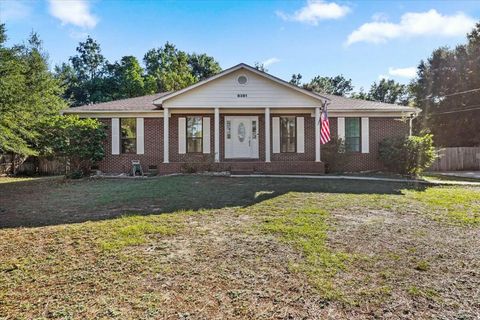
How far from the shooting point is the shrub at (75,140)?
41.6 feet

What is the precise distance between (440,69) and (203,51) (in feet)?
96.4

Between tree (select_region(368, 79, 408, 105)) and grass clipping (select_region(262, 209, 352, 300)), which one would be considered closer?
grass clipping (select_region(262, 209, 352, 300))

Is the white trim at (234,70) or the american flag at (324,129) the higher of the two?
the white trim at (234,70)

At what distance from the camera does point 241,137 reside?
15.8 metres

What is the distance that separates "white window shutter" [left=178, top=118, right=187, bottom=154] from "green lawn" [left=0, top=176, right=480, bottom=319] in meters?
7.83

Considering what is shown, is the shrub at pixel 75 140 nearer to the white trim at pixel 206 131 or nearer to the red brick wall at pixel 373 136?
the white trim at pixel 206 131

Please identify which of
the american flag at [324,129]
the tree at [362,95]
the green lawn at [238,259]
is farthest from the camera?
the tree at [362,95]

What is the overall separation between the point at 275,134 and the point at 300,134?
1.23m

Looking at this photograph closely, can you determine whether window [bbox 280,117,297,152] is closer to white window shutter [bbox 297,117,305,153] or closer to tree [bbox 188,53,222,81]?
white window shutter [bbox 297,117,305,153]

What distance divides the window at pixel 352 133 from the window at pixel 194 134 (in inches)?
286

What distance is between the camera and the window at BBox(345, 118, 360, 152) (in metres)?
15.6

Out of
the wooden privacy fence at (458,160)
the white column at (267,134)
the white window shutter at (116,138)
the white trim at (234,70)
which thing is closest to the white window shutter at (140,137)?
the white window shutter at (116,138)

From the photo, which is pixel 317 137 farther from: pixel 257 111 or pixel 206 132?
pixel 206 132

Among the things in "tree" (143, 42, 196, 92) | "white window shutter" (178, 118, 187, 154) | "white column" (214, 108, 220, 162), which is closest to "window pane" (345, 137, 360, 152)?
"white column" (214, 108, 220, 162)
